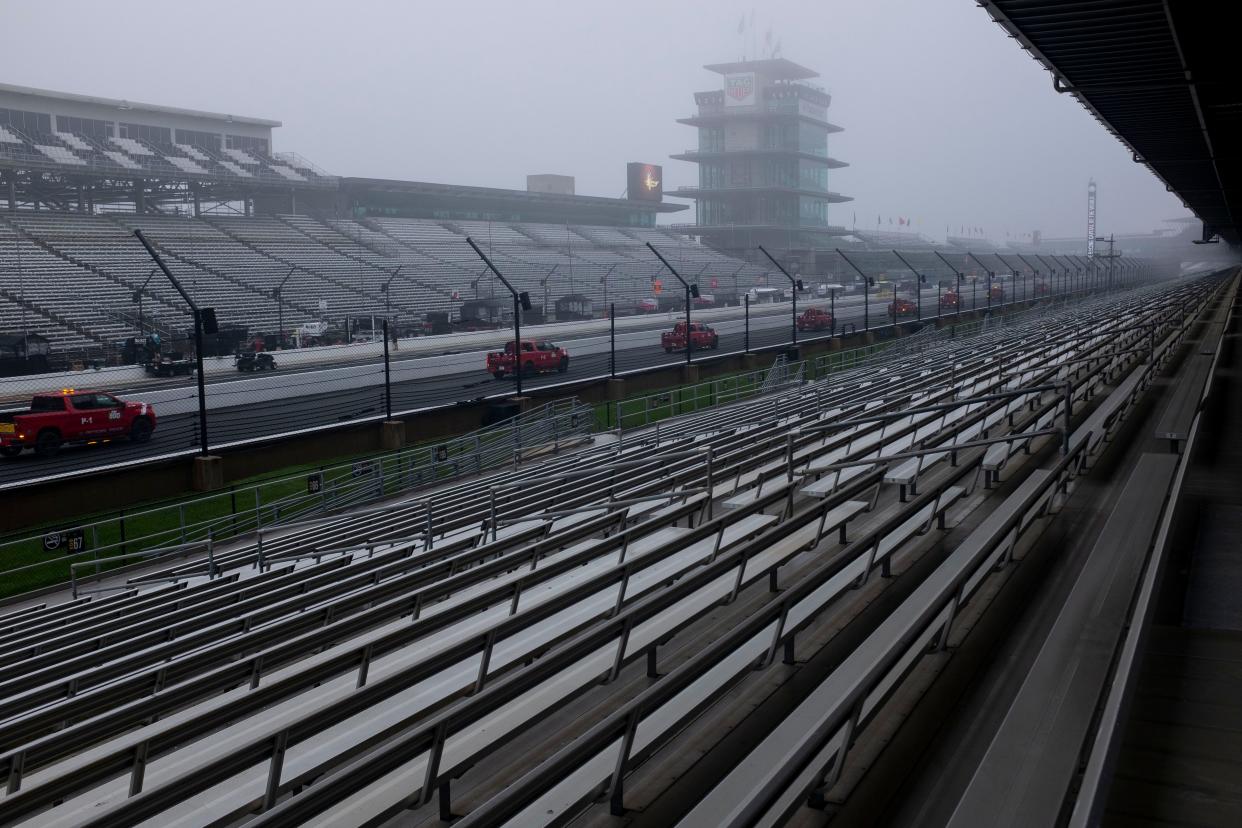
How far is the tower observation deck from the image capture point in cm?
9994

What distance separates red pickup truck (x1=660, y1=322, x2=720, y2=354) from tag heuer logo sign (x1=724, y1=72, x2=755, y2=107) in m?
89.1

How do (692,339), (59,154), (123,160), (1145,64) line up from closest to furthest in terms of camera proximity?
(1145,64)
(692,339)
(59,154)
(123,160)

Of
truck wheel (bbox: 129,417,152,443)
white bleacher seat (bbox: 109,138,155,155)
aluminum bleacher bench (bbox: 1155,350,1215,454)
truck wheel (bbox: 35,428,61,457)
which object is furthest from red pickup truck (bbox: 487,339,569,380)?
white bleacher seat (bbox: 109,138,155,155)

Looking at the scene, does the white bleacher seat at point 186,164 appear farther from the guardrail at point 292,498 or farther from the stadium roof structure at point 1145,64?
the stadium roof structure at point 1145,64

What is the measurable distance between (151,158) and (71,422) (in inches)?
1146

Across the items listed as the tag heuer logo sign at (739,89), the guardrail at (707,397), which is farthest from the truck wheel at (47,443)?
the tag heuer logo sign at (739,89)

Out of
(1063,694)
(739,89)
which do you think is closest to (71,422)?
(1063,694)

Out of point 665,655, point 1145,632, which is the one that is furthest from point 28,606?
point 1145,632

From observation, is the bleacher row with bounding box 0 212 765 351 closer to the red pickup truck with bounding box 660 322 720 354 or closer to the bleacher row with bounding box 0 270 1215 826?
the red pickup truck with bounding box 660 322 720 354

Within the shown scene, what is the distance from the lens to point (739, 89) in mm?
115375

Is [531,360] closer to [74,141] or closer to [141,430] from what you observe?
[141,430]

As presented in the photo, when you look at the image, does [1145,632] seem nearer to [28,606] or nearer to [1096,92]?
[28,606]

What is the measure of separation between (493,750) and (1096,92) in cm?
1448

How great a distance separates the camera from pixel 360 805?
122 inches
